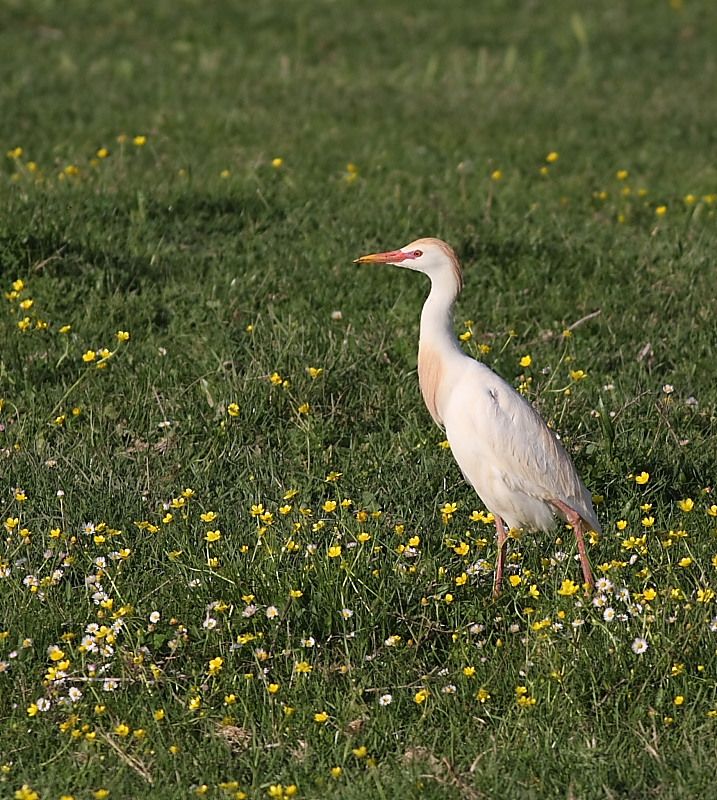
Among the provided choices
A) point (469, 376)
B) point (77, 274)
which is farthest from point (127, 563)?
point (77, 274)

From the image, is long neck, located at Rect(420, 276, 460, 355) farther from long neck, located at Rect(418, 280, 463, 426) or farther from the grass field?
the grass field

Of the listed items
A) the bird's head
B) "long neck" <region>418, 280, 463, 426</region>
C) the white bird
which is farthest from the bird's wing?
the bird's head

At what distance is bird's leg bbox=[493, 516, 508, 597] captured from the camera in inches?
181

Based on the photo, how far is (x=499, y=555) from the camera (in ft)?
15.4

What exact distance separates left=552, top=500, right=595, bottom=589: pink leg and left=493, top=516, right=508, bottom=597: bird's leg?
0.23 meters

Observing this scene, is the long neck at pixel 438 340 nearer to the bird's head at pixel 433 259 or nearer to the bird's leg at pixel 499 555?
the bird's head at pixel 433 259

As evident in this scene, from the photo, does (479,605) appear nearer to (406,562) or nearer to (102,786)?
(406,562)

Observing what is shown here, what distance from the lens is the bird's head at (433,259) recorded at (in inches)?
191

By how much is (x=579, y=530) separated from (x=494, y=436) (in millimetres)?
455

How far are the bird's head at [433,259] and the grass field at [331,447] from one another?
2.85 ft

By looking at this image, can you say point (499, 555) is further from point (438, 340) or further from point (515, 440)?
point (438, 340)

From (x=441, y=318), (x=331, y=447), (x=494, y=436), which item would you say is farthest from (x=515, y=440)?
(x=331, y=447)

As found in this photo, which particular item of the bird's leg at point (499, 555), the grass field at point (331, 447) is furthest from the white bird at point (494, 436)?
the grass field at point (331, 447)

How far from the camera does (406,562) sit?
470 cm
